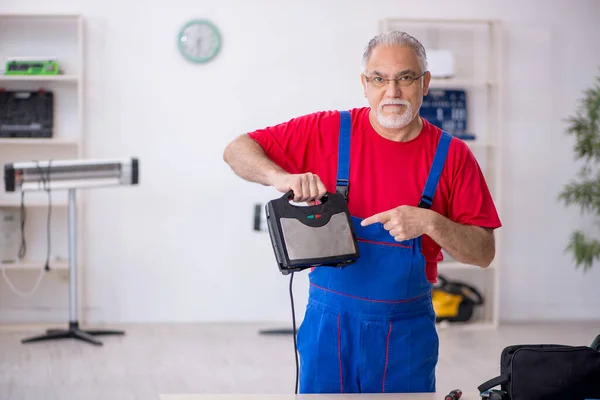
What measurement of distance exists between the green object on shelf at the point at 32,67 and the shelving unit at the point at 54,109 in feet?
0.38

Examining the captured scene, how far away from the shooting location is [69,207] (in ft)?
16.5

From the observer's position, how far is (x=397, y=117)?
2039 mm

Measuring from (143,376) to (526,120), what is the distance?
126 inches

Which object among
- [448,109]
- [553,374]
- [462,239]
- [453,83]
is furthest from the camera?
[448,109]

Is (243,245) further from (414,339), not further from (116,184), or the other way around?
(414,339)

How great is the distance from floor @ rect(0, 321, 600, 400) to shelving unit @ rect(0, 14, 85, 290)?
24.6 inches

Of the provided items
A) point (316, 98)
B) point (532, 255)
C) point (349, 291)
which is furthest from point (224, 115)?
point (349, 291)

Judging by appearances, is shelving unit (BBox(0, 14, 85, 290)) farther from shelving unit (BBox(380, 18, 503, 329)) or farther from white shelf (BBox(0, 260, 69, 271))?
shelving unit (BBox(380, 18, 503, 329))

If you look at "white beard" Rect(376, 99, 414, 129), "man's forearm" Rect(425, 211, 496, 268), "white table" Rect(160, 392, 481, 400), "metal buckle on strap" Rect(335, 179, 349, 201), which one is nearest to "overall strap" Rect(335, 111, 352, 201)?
"metal buckle on strap" Rect(335, 179, 349, 201)

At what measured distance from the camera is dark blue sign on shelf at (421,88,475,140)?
564 centimetres

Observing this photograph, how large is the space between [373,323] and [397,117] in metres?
0.51

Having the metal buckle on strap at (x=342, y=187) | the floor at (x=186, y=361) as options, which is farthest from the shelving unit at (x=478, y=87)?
the metal buckle on strap at (x=342, y=187)

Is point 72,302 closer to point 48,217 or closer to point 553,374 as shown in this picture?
point 48,217

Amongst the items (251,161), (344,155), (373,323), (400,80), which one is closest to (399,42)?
(400,80)
